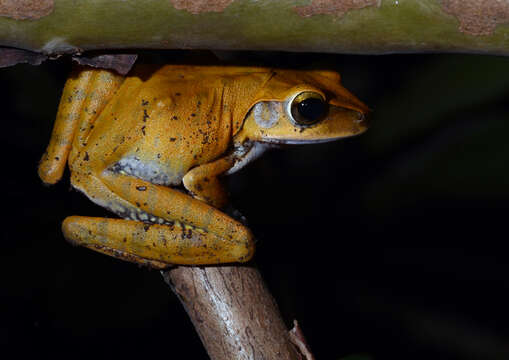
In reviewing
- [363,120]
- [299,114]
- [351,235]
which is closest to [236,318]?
[299,114]

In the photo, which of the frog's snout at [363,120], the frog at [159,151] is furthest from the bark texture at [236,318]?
the frog's snout at [363,120]

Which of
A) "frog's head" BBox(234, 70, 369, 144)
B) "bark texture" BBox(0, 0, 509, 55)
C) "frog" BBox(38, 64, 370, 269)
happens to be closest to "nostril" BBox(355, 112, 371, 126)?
"frog's head" BBox(234, 70, 369, 144)

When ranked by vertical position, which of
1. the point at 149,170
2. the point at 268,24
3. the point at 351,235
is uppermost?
the point at 268,24

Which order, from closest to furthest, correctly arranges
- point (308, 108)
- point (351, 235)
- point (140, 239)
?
point (140, 239)
point (308, 108)
point (351, 235)

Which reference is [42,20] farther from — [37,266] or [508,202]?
[508,202]

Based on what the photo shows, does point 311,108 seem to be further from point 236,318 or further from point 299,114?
point 236,318

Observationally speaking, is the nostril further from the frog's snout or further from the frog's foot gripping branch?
the frog's foot gripping branch

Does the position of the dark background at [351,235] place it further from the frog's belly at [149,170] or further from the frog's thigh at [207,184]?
the frog's belly at [149,170]
